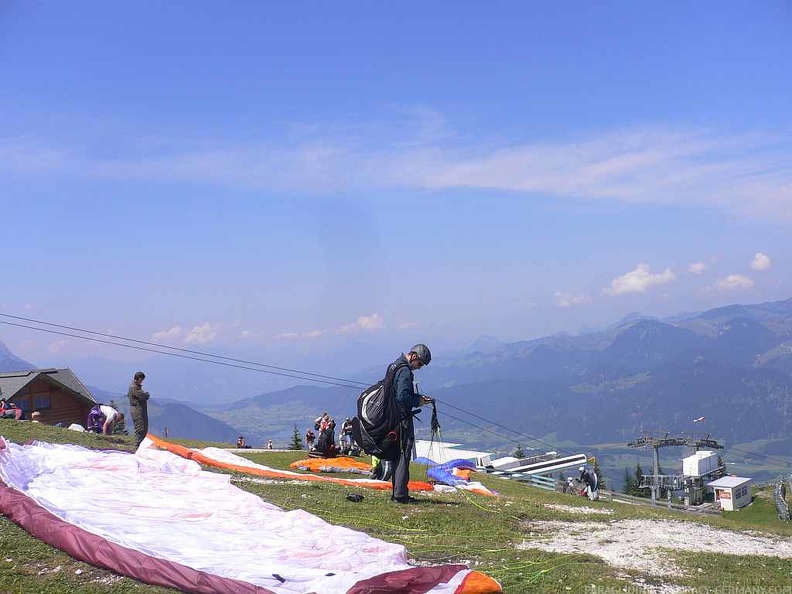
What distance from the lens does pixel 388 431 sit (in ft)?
43.4

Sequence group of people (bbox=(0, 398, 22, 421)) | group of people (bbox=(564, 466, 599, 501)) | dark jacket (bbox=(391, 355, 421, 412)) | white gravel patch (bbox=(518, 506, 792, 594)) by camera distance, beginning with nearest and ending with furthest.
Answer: white gravel patch (bbox=(518, 506, 792, 594))
dark jacket (bbox=(391, 355, 421, 412))
group of people (bbox=(0, 398, 22, 421))
group of people (bbox=(564, 466, 599, 501))

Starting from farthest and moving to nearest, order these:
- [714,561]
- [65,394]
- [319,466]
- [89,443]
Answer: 1. [65,394]
2. [319,466]
3. [89,443]
4. [714,561]

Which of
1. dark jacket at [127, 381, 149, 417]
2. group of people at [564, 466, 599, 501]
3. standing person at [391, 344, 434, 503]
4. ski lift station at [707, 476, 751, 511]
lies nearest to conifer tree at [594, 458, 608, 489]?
group of people at [564, 466, 599, 501]

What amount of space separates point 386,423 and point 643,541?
4.71m

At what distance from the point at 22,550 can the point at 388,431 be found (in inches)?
250

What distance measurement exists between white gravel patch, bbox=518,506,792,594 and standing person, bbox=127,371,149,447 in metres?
11.6

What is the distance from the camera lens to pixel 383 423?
43.6ft

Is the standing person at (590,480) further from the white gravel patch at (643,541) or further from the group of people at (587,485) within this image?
the white gravel patch at (643,541)

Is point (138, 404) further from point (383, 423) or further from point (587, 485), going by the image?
point (587, 485)

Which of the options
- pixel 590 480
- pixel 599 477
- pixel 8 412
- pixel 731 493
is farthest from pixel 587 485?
pixel 599 477

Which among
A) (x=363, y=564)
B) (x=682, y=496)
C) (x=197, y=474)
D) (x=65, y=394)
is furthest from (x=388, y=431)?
(x=682, y=496)

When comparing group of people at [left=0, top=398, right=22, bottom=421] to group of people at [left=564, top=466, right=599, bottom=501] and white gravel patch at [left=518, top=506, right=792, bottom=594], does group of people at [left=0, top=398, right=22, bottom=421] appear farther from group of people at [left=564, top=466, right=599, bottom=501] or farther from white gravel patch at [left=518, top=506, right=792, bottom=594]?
white gravel patch at [left=518, top=506, right=792, bottom=594]

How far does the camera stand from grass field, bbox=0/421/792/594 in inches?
310

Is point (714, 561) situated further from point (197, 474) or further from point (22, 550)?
point (197, 474)
